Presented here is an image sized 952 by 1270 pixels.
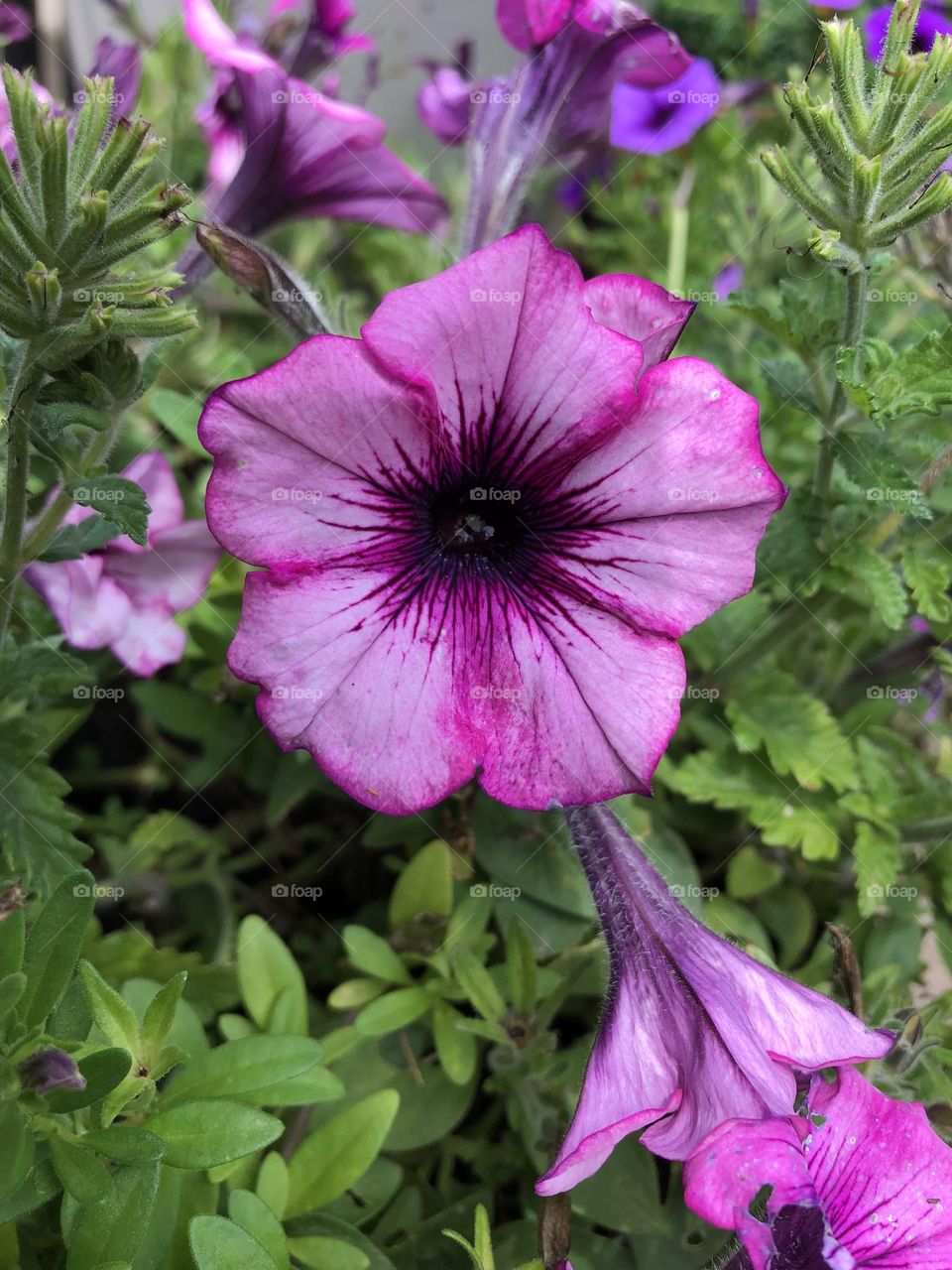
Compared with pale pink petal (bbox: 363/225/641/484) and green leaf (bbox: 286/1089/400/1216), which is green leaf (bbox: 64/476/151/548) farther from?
green leaf (bbox: 286/1089/400/1216)

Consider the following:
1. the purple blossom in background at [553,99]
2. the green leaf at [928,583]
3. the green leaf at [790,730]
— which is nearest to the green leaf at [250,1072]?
the green leaf at [790,730]

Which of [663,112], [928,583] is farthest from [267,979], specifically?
[663,112]

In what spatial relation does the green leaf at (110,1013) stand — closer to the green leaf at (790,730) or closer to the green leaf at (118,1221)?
the green leaf at (118,1221)

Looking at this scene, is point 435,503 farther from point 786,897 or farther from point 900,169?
point 786,897

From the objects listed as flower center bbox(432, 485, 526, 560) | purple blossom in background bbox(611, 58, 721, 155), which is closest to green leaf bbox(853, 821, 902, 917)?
flower center bbox(432, 485, 526, 560)

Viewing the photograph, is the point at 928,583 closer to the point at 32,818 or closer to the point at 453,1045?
the point at 453,1045

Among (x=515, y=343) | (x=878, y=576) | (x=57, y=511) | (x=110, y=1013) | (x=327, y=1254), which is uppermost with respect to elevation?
(x=515, y=343)
